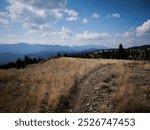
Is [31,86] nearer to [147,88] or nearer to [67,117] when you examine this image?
[67,117]

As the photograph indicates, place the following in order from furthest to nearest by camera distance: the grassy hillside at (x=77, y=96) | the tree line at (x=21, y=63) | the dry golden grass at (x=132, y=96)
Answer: the tree line at (x=21, y=63)
the grassy hillside at (x=77, y=96)
the dry golden grass at (x=132, y=96)

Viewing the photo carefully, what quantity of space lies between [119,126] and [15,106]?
291 cm

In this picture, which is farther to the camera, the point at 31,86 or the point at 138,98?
the point at 31,86

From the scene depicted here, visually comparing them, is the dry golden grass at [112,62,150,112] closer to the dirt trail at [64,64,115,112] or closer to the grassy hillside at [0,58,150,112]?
the grassy hillside at [0,58,150,112]

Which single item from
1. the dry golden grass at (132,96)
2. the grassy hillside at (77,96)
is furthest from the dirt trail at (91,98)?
the dry golden grass at (132,96)

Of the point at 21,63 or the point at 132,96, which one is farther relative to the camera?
the point at 21,63

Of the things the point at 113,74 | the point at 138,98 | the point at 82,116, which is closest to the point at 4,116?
the point at 82,116

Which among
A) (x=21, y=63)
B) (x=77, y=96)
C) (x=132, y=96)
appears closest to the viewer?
(x=132, y=96)

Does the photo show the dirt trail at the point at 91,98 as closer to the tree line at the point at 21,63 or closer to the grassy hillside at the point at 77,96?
the grassy hillside at the point at 77,96

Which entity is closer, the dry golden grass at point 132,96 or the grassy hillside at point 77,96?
the dry golden grass at point 132,96

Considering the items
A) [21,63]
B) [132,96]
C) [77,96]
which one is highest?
[132,96]

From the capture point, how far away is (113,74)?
9.20 meters

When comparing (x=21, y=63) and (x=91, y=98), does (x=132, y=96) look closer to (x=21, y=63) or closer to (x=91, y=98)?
(x=91, y=98)

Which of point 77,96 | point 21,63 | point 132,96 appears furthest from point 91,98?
point 21,63
